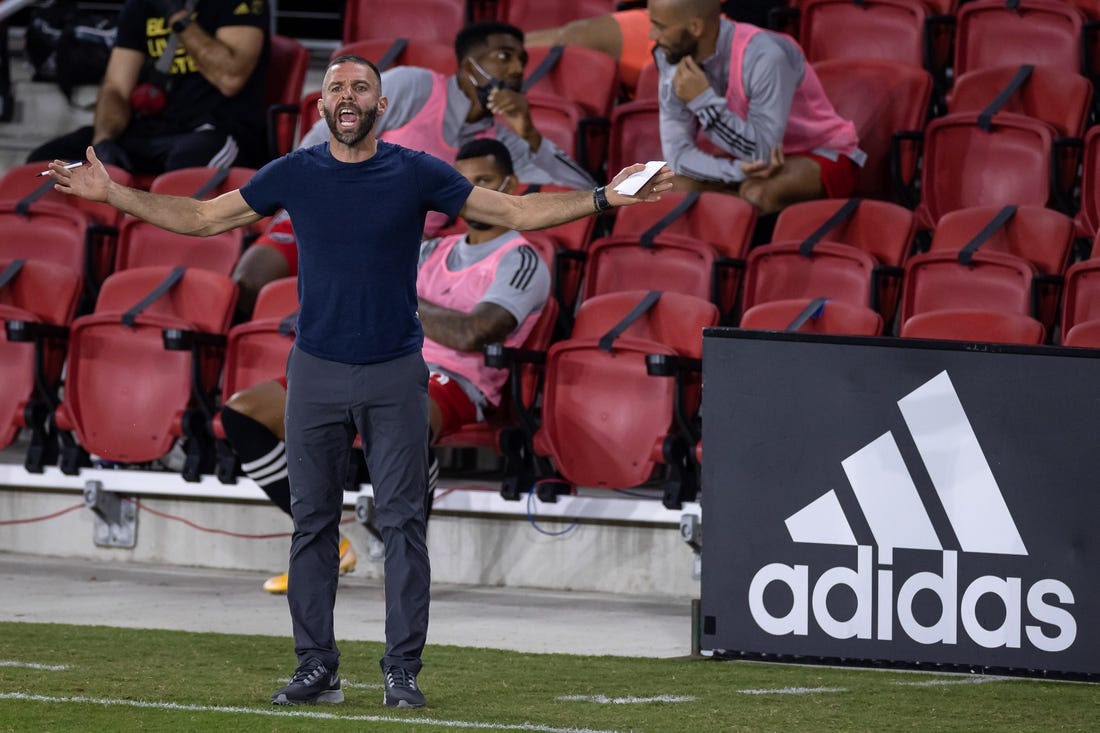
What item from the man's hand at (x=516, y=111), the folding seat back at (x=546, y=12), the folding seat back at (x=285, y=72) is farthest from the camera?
the folding seat back at (x=546, y=12)

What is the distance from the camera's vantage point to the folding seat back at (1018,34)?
8.15 meters

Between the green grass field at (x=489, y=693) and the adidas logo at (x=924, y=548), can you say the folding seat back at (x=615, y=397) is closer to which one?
the green grass field at (x=489, y=693)

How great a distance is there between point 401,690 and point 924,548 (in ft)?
4.80

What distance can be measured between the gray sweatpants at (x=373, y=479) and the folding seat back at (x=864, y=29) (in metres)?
4.67

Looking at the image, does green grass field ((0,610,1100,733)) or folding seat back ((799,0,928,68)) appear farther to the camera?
folding seat back ((799,0,928,68))

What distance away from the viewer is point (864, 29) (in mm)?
8586

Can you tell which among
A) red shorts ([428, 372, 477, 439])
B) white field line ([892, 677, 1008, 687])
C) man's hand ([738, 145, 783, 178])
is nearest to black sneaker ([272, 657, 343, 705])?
white field line ([892, 677, 1008, 687])

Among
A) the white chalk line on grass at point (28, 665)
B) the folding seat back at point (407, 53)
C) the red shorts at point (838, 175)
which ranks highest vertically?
the folding seat back at point (407, 53)

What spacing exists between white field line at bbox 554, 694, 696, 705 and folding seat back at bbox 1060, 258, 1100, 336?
2.56 meters

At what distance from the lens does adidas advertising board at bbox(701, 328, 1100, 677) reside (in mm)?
4762

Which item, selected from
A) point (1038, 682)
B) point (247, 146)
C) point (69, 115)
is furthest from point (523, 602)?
point (69, 115)

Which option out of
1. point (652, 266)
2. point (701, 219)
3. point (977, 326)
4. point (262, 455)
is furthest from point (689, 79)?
point (262, 455)

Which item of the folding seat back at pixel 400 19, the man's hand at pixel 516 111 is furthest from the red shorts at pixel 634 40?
the man's hand at pixel 516 111

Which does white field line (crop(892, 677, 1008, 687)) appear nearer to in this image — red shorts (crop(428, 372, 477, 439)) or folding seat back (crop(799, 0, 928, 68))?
red shorts (crop(428, 372, 477, 439))
